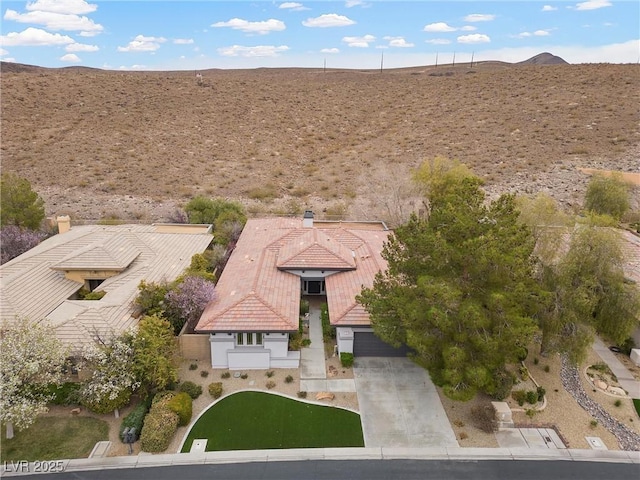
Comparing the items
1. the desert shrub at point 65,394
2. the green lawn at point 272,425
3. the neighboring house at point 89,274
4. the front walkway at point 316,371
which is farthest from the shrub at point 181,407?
the front walkway at point 316,371

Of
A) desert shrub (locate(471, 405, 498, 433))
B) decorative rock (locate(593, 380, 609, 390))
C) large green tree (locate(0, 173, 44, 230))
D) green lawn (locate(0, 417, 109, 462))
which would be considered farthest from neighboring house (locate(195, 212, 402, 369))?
large green tree (locate(0, 173, 44, 230))

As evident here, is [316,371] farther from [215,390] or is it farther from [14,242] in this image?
[14,242]

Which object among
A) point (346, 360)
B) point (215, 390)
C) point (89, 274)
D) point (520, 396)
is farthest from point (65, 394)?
point (520, 396)

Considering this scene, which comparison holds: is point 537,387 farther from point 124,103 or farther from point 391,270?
point 124,103

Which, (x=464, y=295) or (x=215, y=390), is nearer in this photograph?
(x=464, y=295)

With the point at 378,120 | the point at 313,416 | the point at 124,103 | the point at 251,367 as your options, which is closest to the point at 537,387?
the point at 313,416
